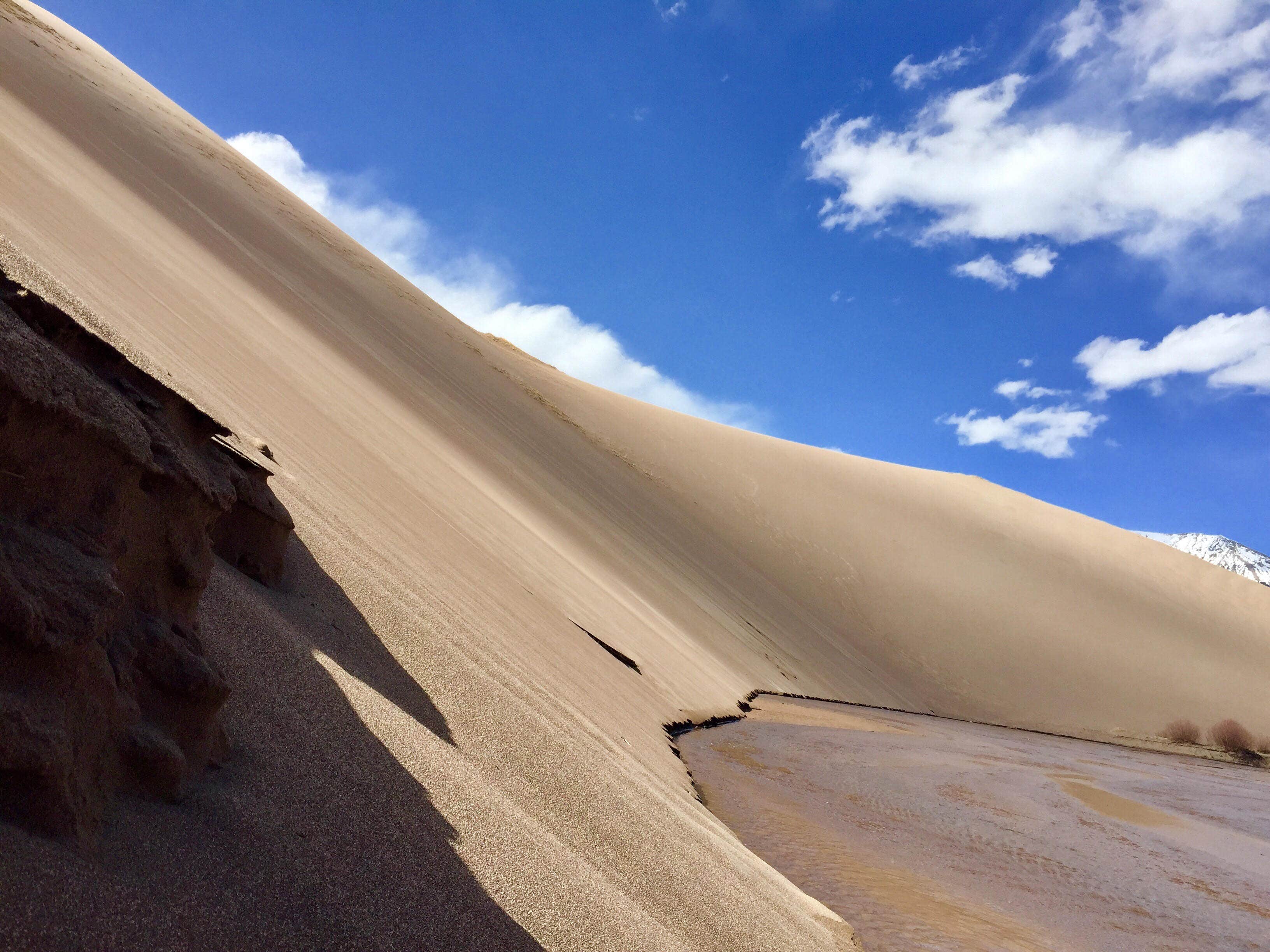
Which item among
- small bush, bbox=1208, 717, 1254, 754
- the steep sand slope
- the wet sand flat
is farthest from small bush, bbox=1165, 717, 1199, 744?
the wet sand flat

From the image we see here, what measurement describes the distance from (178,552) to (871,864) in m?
5.02

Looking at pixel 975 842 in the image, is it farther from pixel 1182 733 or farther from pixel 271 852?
pixel 1182 733

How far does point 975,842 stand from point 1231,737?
2119 cm

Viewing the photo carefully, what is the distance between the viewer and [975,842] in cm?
708

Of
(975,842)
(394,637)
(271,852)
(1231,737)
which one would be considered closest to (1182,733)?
(1231,737)

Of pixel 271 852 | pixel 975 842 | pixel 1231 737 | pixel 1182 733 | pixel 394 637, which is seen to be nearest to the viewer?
pixel 271 852

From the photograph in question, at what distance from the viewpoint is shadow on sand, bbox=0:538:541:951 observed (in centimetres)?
134

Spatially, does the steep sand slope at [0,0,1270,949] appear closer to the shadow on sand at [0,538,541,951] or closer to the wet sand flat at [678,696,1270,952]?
the shadow on sand at [0,538,541,951]

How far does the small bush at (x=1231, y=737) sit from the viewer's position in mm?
23016

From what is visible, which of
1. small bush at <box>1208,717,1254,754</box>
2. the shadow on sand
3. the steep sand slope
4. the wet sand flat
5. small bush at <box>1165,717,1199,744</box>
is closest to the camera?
the shadow on sand

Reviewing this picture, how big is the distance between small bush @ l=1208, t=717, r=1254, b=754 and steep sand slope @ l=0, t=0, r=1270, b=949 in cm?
244

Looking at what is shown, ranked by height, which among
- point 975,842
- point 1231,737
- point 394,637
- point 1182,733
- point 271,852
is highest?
point 1231,737

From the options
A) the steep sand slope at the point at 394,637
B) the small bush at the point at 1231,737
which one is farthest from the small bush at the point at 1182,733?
the steep sand slope at the point at 394,637

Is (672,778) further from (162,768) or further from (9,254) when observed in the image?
(9,254)
